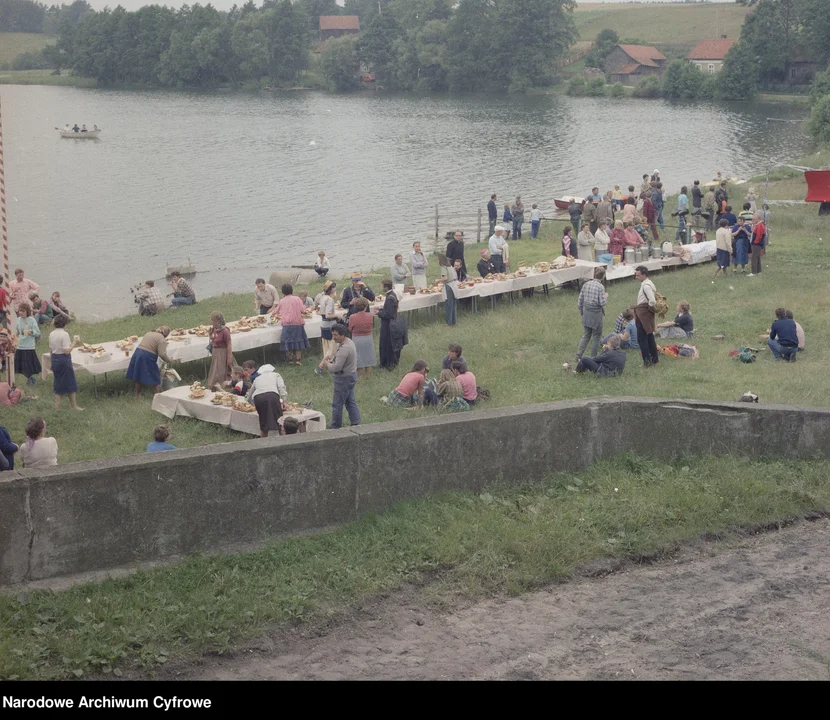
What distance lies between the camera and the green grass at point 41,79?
129750mm

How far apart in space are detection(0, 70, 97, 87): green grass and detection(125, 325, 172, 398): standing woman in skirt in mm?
122809

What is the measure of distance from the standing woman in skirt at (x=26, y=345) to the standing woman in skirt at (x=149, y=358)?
4.81 ft

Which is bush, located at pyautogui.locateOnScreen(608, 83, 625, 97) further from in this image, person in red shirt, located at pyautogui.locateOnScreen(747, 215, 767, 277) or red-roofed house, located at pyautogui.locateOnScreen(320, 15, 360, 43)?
person in red shirt, located at pyautogui.locateOnScreen(747, 215, 767, 277)

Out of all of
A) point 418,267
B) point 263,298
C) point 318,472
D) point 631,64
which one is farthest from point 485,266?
point 631,64

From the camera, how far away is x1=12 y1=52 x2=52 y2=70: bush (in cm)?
13862

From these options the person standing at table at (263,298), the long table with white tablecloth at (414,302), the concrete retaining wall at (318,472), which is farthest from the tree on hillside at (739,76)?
the concrete retaining wall at (318,472)

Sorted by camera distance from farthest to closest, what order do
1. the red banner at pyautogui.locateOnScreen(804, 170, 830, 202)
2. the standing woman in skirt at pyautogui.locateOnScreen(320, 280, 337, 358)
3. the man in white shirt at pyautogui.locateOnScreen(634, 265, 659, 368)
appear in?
the red banner at pyautogui.locateOnScreen(804, 170, 830, 202) < the standing woman in skirt at pyautogui.locateOnScreen(320, 280, 337, 358) < the man in white shirt at pyautogui.locateOnScreen(634, 265, 659, 368)

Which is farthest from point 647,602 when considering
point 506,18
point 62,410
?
point 506,18

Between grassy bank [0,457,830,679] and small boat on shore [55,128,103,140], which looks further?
small boat on shore [55,128,103,140]

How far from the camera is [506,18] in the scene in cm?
11712

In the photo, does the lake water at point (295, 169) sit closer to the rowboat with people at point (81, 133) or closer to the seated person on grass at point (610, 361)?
the rowboat with people at point (81, 133)

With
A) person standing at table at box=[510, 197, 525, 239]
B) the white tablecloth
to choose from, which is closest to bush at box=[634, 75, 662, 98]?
person standing at table at box=[510, 197, 525, 239]

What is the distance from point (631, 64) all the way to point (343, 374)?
389ft

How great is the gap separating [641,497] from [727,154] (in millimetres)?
57721
